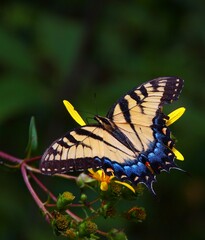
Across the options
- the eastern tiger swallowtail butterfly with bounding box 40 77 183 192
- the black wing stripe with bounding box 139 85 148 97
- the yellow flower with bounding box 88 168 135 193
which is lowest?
the yellow flower with bounding box 88 168 135 193

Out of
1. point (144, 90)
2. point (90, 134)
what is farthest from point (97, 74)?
point (90, 134)

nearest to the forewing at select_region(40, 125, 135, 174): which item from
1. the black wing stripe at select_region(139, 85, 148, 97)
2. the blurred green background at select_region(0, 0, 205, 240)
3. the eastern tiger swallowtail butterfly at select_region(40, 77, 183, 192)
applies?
the eastern tiger swallowtail butterfly at select_region(40, 77, 183, 192)

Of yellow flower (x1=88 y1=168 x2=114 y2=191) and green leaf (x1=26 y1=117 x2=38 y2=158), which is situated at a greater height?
green leaf (x1=26 y1=117 x2=38 y2=158)

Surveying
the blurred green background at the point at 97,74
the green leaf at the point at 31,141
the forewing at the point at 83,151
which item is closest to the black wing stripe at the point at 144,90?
the forewing at the point at 83,151

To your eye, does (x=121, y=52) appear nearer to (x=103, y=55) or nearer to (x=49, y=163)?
(x=103, y=55)

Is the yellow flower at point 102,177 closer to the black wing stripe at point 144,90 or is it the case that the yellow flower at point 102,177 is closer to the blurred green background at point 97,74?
the black wing stripe at point 144,90

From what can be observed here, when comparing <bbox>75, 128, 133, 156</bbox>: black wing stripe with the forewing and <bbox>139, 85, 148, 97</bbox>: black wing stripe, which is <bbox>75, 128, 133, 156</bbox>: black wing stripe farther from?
<bbox>139, 85, 148, 97</bbox>: black wing stripe
